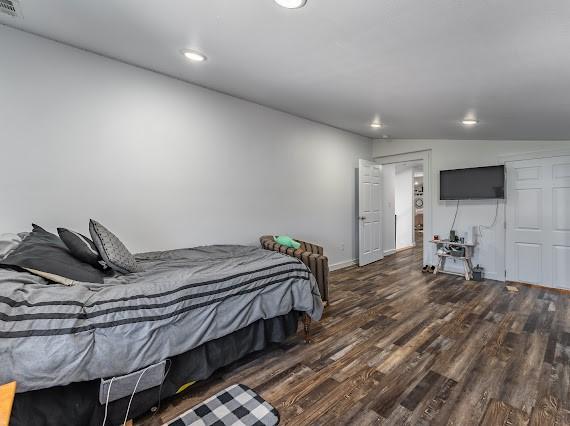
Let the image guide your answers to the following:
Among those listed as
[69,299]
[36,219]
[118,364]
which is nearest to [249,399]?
[118,364]

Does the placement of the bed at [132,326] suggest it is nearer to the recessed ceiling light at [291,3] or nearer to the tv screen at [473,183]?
the recessed ceiling light at [291,3]

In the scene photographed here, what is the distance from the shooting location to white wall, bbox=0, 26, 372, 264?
2268 millimetres

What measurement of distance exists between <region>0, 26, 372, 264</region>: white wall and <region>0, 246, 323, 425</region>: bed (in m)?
0.91

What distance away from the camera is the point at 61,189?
242 cm

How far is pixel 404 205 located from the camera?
7.98 meters

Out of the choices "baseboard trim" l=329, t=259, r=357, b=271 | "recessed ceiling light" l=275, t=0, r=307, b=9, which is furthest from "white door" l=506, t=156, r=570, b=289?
"recessed ceiling light" l=275, t=0, r=307, b=9

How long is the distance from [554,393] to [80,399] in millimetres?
2903

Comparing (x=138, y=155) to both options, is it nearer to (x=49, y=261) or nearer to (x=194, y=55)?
(x=194, y=55)

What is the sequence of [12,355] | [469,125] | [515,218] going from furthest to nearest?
[515,218] → [469,125] → [12,355]

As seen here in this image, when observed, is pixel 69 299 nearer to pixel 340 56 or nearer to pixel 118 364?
pixel 118 364

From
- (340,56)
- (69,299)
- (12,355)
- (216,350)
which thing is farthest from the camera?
(340,56)

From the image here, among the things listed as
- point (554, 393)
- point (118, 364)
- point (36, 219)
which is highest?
point (36, 219)

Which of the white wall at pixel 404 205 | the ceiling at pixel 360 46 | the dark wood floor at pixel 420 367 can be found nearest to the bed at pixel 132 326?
the dark wood floor at pixel 420 367

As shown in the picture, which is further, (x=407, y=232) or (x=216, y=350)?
(x=407, y=232)
